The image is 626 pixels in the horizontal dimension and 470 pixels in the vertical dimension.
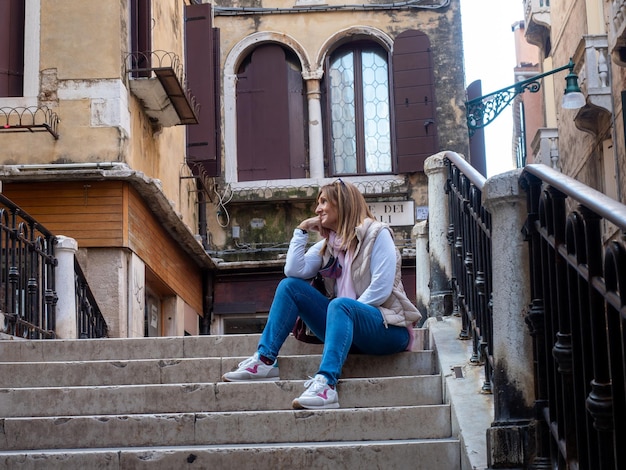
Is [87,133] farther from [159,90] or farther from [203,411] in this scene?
[203,411]

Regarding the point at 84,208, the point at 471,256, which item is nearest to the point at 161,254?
the point at 84,208

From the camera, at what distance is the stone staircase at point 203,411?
5.14 m

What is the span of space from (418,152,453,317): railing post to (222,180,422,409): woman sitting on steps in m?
1.04

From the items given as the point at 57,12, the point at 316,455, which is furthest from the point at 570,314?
the point at 57,12

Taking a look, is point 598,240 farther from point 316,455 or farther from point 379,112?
point 379,112

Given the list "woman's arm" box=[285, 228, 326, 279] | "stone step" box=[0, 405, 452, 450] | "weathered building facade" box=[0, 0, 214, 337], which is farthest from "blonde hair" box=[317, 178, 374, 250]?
"weathered building facade" box=[0, 0, 214, 337]

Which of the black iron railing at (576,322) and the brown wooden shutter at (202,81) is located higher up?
the brown wooden shutter at (202,81)

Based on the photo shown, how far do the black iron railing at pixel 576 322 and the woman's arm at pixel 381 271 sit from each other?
5.53ft

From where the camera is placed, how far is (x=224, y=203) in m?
17.7

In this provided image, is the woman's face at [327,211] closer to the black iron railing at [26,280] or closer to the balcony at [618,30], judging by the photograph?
the black iron railing at [26,280]

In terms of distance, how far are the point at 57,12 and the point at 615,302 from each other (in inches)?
397

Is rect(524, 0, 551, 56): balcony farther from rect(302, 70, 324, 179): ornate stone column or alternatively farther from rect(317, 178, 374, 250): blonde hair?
rect(317, 178, 374, 250): blonde hair

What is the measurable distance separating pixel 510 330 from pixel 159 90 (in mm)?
8614

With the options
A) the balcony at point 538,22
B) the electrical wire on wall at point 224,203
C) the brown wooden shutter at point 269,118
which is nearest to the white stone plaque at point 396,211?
the brown wooden shutter at point 269,118
